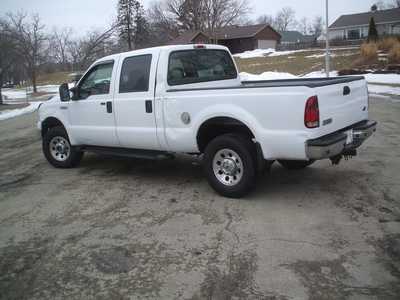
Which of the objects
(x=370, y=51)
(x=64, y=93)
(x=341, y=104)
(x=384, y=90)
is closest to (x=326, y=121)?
(x=341, y=104)

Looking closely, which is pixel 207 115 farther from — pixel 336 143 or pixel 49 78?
pixel 49 78

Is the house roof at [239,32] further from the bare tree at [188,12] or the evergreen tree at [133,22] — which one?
the evergreen tree at [133,22]

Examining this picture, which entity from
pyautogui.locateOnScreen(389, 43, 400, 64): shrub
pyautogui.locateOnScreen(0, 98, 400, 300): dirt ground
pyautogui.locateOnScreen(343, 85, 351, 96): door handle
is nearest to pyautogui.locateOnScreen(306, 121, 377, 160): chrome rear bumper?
pyautogui.locateOnScreen(343, 85, 351, 96): door handle

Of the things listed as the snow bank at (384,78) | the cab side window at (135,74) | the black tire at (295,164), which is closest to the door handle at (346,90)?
the black tire at (295,164)

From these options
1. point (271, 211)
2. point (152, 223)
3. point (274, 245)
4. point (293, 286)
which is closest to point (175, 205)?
point (152, 223)

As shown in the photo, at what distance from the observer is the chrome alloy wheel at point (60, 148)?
25.3 ft

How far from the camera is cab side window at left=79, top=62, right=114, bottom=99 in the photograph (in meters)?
6.76

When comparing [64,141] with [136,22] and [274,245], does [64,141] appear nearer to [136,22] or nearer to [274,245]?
[274,245]

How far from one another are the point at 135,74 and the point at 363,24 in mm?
70537

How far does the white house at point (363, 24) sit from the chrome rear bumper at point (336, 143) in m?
64.2

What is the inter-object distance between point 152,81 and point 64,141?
258cm

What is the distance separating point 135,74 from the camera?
637cm

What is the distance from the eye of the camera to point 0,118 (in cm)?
1925

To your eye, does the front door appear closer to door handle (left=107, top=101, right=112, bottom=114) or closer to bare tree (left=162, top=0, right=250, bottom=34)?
door handle (left=107, top=101, right=112, bottom=114)
